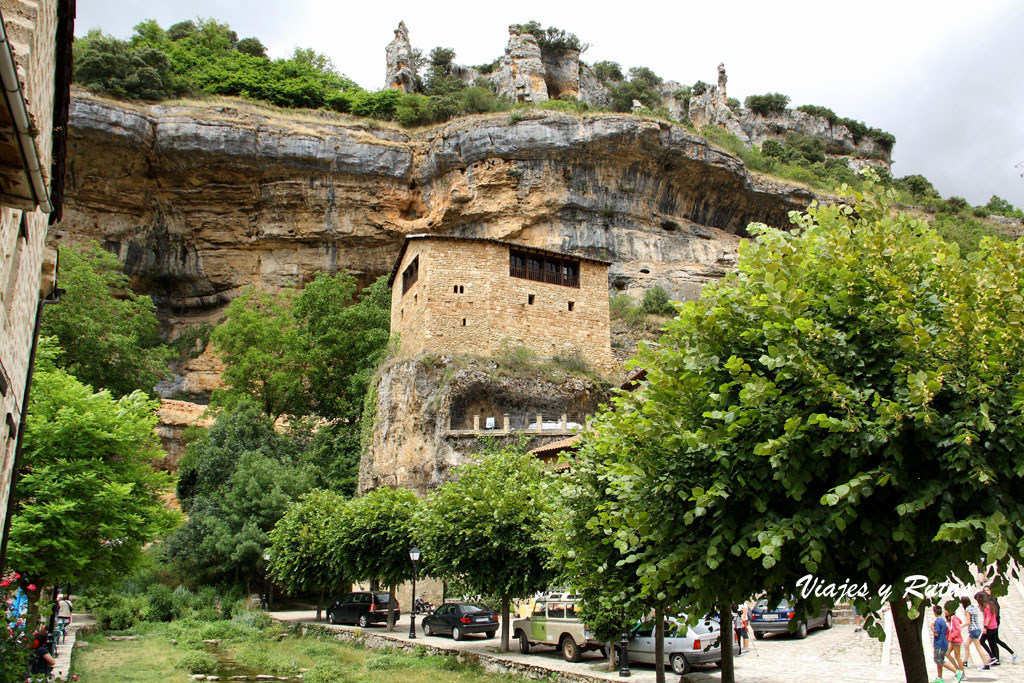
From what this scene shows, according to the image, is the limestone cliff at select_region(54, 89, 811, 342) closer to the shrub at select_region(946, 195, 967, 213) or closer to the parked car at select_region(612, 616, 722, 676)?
the shrub at select_region(946, 195, 967, 213)

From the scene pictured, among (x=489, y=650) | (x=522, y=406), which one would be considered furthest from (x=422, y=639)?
(x=522, y=406)

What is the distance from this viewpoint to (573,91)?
205 ft

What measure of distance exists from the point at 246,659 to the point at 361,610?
5761 millimetres

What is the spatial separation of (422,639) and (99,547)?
371 inches

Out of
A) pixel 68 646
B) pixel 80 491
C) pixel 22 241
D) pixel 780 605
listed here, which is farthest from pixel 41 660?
→ pixel 780 605

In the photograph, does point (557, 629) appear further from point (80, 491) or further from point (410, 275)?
point (410, 275)

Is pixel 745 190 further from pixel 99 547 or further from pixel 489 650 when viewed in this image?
pixel 99 547

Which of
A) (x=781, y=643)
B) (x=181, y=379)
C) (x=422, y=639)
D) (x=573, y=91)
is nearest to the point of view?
Answer: (x=781, y=643)

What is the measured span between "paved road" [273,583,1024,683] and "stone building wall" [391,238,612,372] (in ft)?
52.2

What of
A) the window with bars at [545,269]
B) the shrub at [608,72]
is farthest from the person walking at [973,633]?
the shrub at [608,72]

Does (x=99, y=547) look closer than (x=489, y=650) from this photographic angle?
Yes

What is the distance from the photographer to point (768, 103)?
79.6 meters

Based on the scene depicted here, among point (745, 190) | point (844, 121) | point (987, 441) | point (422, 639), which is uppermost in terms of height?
point (844, 121)

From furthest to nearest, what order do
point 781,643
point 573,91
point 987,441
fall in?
point 573,91 < point 781,643 < point 987,441
